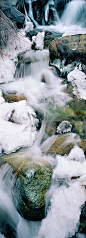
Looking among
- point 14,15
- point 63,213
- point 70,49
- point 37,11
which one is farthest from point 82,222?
point 37,11

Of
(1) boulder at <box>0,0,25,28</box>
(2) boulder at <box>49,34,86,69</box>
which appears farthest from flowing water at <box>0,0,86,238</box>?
(1) boulder at <box>0,0,25,28</box>

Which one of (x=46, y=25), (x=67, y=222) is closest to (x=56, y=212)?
(x=67, y=222)

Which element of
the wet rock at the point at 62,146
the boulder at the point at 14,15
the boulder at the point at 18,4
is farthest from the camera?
the boulder at the point at 18,4

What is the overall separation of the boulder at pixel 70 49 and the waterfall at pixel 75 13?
376cm

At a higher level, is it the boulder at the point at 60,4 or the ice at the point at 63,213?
the boulder at the point at 60,4

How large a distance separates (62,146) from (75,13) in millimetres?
7787

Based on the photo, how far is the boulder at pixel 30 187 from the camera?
2203mm

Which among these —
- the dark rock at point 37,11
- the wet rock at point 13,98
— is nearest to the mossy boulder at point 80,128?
the wet rock at point 13,98

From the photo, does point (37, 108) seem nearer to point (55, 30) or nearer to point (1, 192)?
point (1, 192)

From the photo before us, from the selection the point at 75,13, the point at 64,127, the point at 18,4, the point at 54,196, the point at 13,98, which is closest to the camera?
the point at 54,196

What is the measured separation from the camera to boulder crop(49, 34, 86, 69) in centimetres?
464

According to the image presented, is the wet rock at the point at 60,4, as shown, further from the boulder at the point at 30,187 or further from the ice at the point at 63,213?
the ice at the point at 63,213

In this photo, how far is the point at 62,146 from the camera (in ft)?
10.1

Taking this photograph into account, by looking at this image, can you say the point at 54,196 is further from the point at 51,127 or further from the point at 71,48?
the point at 71,48
